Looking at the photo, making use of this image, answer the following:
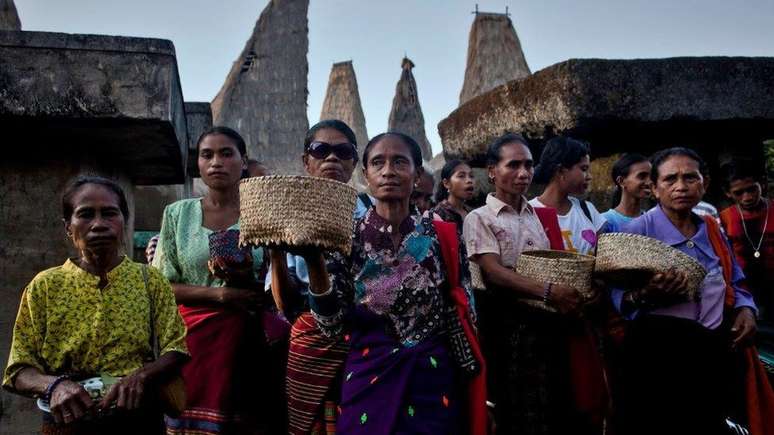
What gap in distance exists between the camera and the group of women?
2006 millimetres

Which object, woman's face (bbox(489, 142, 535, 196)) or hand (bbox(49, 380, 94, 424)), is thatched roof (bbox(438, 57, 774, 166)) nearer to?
woman's face (bbox(489, 142, 535, 196))

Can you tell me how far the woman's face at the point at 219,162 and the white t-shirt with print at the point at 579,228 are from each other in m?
1.59

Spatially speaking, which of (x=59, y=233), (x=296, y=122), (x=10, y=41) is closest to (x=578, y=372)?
(x=59, y=233)

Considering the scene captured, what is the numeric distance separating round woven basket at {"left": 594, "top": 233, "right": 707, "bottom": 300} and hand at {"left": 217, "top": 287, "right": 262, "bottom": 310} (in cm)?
149

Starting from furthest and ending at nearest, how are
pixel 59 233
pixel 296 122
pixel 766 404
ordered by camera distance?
pixel 296 122 → pixel 59 233 → pixel 766 404

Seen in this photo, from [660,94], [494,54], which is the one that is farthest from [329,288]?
[494,54]

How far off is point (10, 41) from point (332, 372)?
6.24 feet

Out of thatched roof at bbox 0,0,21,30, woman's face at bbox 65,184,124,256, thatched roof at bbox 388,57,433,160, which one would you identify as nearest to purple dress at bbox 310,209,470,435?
woman's face at bbox 65,184,124,256

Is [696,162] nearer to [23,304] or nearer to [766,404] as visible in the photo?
[766,404]

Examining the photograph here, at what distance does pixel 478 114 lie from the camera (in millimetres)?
5781

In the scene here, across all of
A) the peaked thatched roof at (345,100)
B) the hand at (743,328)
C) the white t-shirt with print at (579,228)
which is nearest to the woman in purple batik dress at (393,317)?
the white t-shirt with print at (579,228)

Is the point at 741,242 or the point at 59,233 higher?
the point at 59,233

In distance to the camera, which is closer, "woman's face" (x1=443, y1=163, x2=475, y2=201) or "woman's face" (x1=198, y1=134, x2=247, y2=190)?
"woman's face" (x1=198, y1=134, x2=247, y2=190)

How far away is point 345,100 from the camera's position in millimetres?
22422
